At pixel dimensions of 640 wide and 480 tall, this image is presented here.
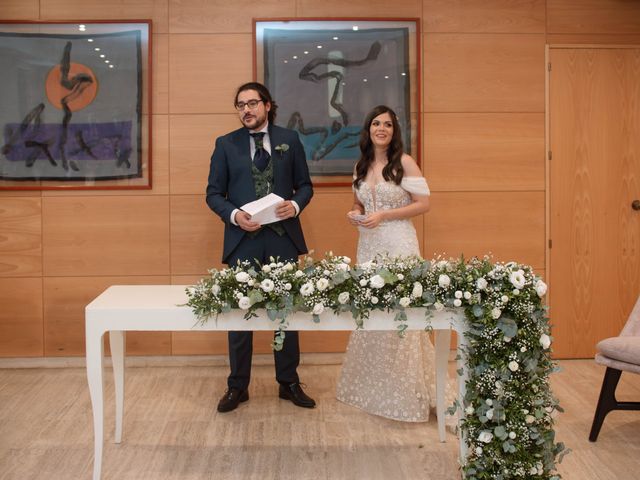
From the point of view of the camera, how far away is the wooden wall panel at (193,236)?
4.85m

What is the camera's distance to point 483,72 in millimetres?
4863

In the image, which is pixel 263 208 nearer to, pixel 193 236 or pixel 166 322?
pixel 166 322

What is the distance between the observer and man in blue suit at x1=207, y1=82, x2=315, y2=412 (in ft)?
13.0

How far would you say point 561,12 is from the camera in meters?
4.88

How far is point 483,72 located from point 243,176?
1944mm

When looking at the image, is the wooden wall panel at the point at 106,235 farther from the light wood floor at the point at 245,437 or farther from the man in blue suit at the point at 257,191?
the man in blue suit at the point at 257,191

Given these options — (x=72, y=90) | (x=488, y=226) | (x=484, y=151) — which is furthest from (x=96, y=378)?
(x=484, y=151)

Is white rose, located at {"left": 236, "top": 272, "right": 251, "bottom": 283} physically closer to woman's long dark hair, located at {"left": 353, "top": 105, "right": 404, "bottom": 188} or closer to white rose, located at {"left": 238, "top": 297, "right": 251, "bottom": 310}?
white rose, located at {"left": 238, "top": 297, "right": 251, "bottom": 310}

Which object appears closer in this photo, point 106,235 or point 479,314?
point 479,314

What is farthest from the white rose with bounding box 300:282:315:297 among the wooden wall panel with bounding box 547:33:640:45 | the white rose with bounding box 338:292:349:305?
the wooden wall panel with bounding box 547:33:640:45

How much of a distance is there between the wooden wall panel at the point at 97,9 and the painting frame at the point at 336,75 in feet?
2.50

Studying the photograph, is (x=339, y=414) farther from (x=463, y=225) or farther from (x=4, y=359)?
(x=4, y=359)

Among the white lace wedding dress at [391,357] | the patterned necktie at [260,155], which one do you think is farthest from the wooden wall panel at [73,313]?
the white lace wedding dress at [391,357]

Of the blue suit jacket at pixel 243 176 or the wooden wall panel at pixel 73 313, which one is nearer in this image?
the blue suit jacket at pixel 243 176
